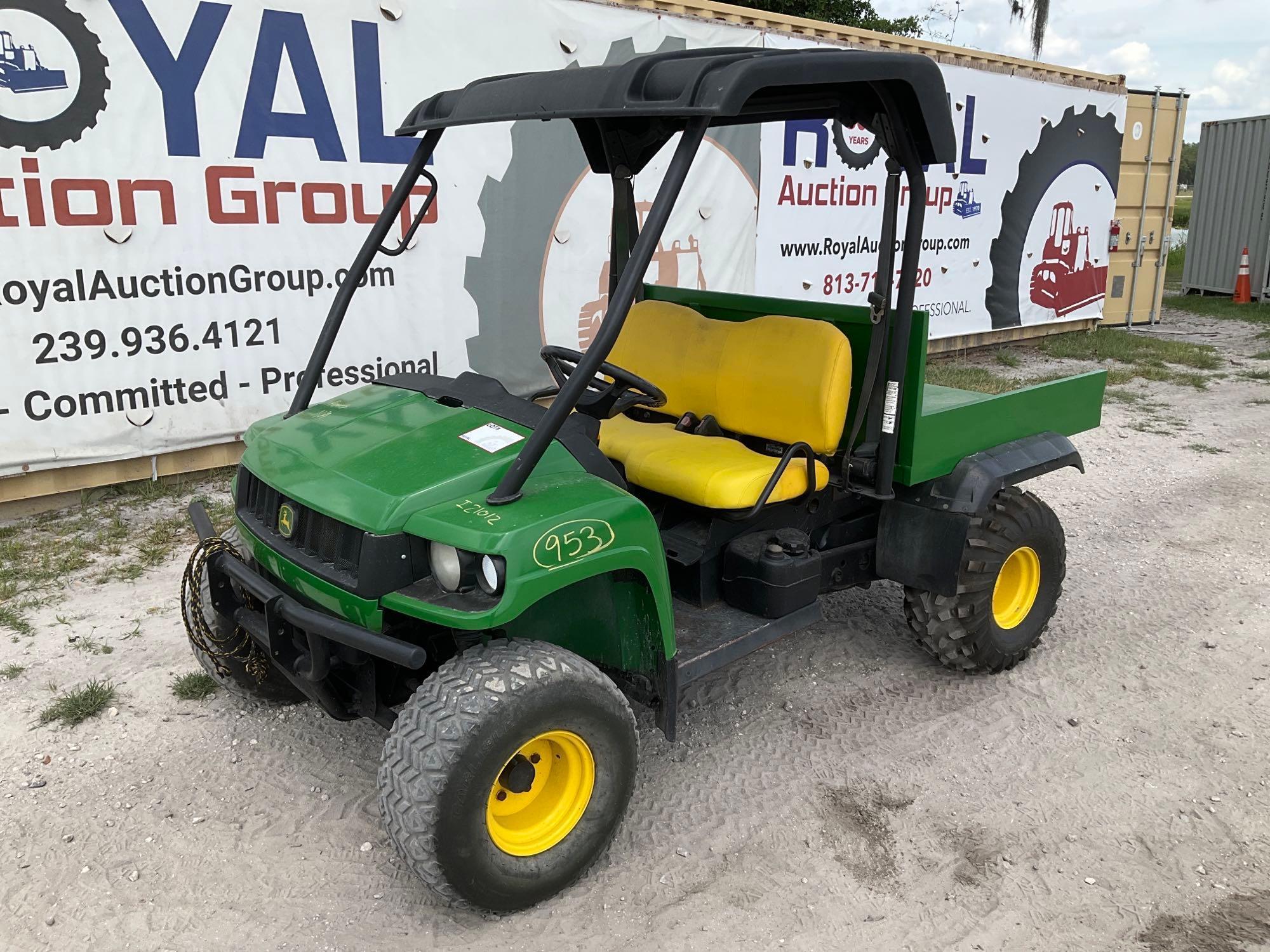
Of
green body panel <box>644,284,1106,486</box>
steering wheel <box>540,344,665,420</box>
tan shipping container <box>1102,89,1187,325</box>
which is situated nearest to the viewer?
steering wheel <box>540,344,665,420</box>

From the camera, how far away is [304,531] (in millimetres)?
2662

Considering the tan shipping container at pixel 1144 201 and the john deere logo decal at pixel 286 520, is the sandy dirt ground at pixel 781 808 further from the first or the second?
the tan shipping container at pixel 1144 201

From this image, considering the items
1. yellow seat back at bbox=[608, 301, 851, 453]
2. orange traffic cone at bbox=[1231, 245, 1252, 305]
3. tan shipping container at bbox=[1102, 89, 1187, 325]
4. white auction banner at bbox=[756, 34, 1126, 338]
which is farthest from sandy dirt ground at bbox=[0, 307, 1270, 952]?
orange traffic cone at bbox=[1231, 245, 1252, 305]

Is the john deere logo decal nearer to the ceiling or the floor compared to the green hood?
nearer to the floor

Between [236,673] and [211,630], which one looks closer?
[211,630]

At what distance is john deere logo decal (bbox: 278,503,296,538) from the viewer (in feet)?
8.82

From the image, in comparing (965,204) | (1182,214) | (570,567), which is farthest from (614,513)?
(1182,214)

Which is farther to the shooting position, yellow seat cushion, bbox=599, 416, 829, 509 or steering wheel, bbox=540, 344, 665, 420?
yellow seat cushion, bbox=599, 416, 829, 509

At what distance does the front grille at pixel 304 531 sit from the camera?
2.53m

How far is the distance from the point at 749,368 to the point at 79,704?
2480 millimetres

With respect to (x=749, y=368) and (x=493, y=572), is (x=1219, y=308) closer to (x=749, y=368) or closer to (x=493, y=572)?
(x=749, y=368)

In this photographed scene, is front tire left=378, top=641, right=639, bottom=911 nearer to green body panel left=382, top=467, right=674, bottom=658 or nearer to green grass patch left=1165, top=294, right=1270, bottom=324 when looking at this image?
green body panel left=382, top=467, right=674, bottom=658

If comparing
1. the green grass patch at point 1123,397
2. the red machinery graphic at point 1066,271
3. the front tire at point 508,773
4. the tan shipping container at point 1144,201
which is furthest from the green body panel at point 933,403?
the tan shipping container at point 1144,201

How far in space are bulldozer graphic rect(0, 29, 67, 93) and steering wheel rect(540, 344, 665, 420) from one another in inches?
127
